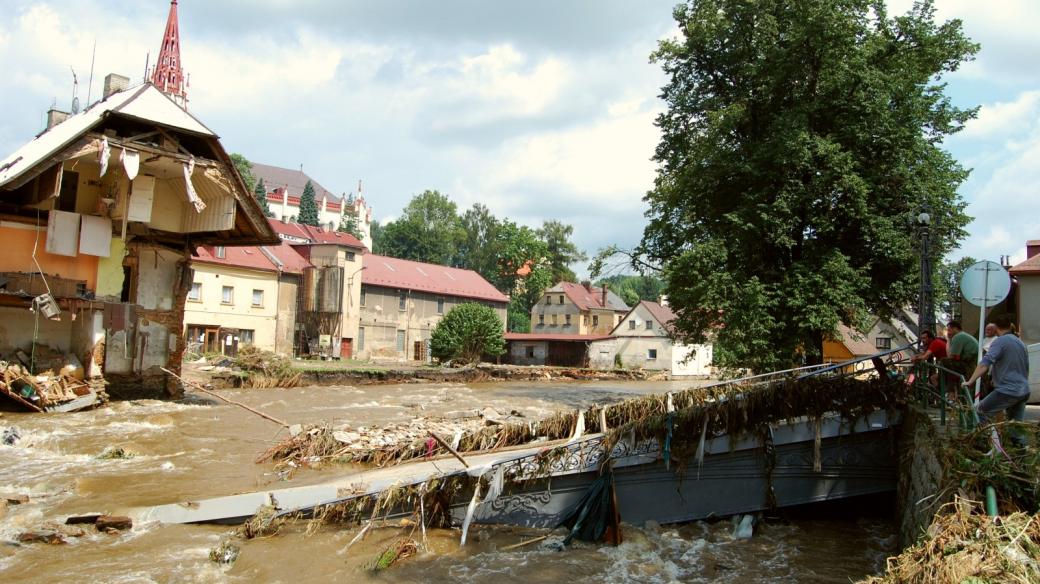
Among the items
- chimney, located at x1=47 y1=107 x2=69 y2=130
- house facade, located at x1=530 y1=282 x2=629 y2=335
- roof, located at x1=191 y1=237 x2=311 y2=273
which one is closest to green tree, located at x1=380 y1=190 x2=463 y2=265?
house facade, located at x1=530 y1=282 x2=629 y2=335

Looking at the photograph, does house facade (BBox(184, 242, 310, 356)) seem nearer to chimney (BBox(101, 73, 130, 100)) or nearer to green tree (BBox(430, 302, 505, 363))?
green tree (BBox(430, 302, 505, 363))

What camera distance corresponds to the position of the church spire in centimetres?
7569

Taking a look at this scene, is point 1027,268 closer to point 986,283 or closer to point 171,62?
point 986,283

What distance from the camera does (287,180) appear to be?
118 meters

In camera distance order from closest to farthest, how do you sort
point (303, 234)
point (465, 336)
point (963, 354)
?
point (963, 354)
point (465, 336)
point (303, 234)

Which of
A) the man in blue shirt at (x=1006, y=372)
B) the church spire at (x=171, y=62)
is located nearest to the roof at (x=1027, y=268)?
the man in blue shirt at (x=1006, y=372)

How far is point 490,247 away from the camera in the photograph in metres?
93.9

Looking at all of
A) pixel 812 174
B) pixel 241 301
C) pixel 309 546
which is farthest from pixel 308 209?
pixel 309 546

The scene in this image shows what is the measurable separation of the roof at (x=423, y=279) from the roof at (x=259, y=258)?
17.9ft

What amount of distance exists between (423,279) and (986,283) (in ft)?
162

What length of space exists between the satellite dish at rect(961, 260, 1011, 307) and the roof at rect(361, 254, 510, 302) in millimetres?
45028

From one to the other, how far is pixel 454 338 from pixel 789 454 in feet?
120

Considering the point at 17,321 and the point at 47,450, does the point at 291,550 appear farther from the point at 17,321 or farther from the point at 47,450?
the point at 17,321

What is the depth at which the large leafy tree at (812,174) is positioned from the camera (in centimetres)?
2034
